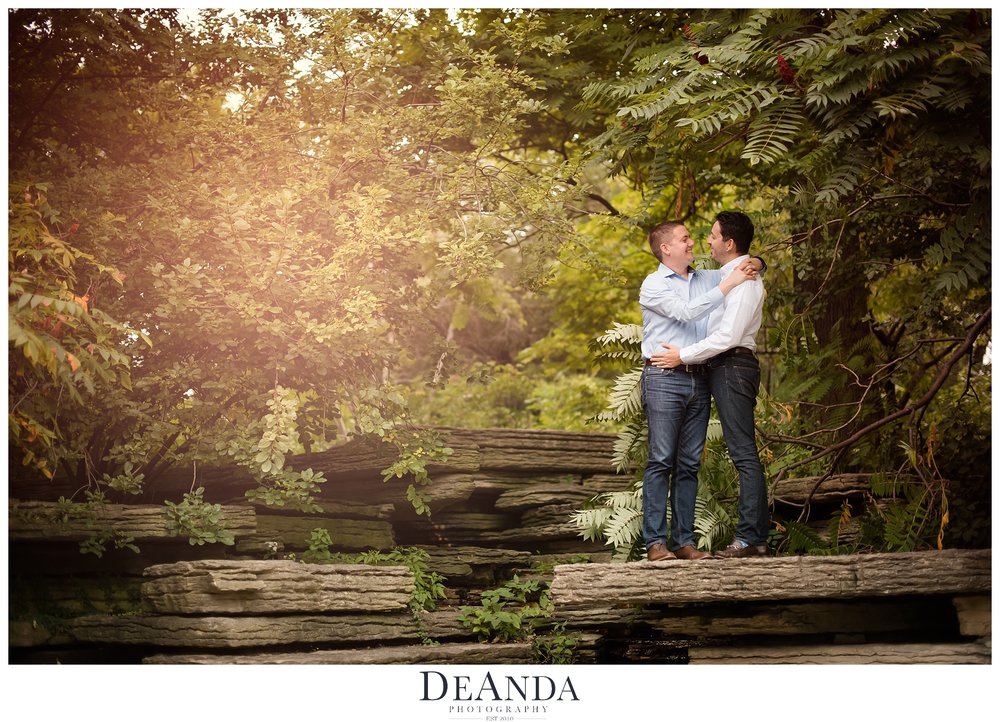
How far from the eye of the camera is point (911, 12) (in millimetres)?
5863

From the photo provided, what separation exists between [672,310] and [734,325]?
43 centimetres

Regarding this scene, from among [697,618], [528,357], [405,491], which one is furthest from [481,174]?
[528,357]

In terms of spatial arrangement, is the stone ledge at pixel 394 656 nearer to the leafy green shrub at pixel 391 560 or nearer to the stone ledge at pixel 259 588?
the stone ledge at pixel 259 588

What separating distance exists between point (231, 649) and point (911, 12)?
6197 millimetres

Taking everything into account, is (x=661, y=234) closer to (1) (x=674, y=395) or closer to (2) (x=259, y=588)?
(1) (x=674, y=395)

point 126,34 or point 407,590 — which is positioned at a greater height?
point 126,34

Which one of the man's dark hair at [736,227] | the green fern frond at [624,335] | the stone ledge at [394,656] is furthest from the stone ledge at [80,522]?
the man's dark hair at [736,227]

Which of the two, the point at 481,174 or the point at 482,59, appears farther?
the point at 481,174

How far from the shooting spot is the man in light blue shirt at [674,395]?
6.36 m

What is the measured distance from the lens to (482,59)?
28.3 feet
